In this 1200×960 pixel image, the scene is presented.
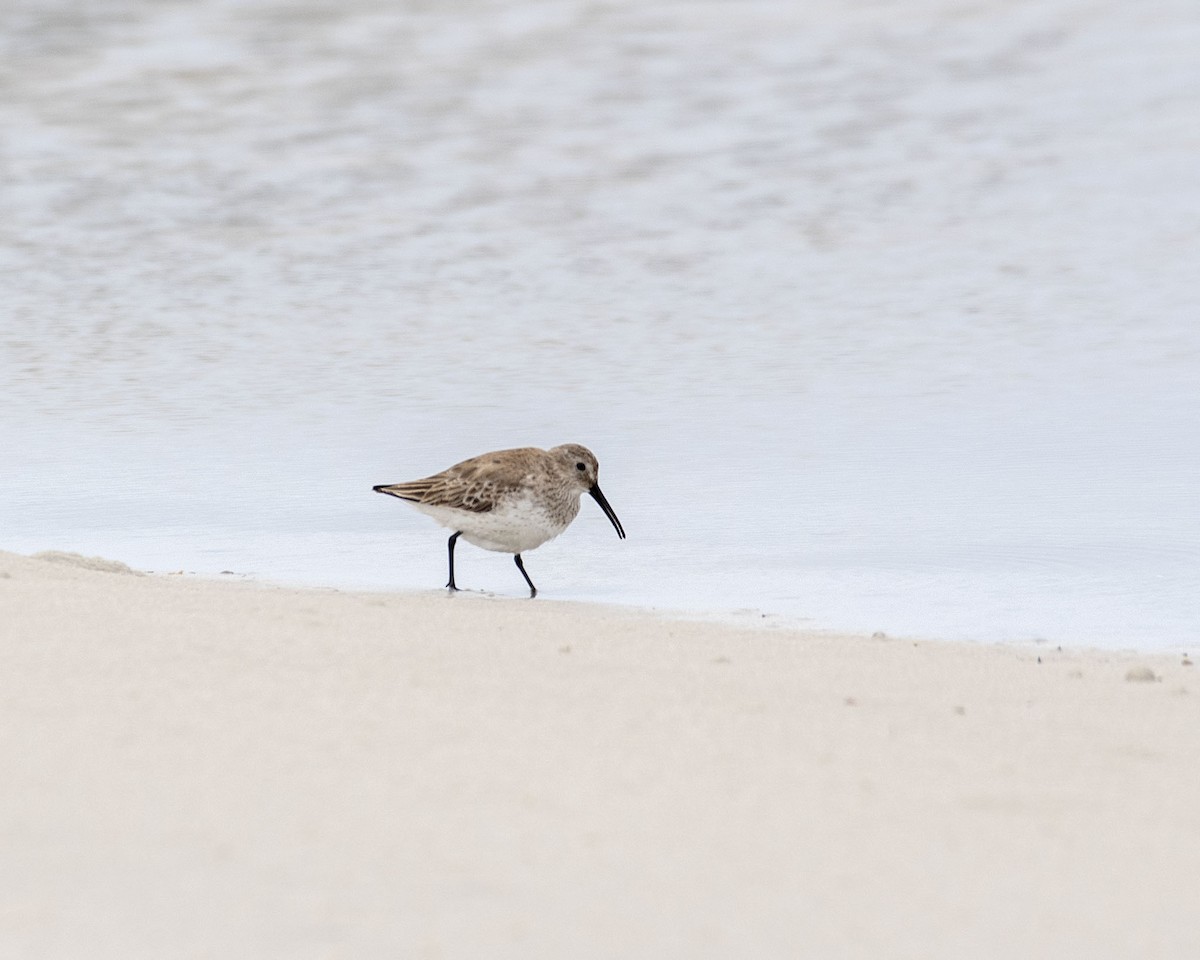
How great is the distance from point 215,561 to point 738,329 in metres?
5.06

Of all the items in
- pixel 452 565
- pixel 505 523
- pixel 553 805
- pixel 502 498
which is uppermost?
pixel 502 498

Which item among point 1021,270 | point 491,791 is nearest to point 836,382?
point 1021,270

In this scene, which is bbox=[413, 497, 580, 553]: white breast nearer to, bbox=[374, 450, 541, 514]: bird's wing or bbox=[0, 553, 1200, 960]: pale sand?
bbox=[374, 450, 541, 514]: bird's wing

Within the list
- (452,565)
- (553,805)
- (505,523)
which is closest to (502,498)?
(505,523)

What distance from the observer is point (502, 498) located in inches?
286

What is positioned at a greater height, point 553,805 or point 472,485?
point 472,485

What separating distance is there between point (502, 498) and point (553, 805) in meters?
4.48

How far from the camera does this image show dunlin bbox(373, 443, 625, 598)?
7293mm

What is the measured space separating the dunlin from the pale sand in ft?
9.56

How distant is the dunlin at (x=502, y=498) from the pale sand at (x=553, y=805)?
2.91 meters

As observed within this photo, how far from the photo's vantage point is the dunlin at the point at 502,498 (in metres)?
7.29

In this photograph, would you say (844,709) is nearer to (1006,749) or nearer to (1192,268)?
(1006,749)

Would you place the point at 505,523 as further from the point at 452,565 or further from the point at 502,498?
the point at 452,565

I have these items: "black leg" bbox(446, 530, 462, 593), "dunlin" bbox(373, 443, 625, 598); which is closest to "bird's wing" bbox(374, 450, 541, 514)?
"dunlin" bbox(373, 443, 625, 598)
